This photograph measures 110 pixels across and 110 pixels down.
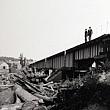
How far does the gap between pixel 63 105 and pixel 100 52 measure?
6.32 meters

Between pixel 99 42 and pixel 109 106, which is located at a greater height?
pixel 99 42

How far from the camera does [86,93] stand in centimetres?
775

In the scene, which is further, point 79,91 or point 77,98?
point 79,91

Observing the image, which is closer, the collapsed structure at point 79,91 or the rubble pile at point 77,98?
the rubble pile at point 77,98

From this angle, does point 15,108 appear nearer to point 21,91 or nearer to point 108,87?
point 21,91

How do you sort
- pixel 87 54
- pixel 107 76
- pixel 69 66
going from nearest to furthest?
pixel 107 76
pixel 87 54
pixel 69 66

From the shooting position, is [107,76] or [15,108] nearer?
[107,76]

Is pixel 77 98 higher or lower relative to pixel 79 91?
lower

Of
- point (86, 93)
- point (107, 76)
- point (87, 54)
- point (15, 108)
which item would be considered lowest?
point (15, 108)

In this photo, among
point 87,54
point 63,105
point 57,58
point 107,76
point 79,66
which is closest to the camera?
point 107,76

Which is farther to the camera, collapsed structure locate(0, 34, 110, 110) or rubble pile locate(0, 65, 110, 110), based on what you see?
collapsed structure locate(0, 34, 110, 110)

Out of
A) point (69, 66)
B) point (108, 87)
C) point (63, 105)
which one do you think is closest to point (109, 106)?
point (108, 87)

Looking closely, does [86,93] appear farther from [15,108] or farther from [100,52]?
[100,52]

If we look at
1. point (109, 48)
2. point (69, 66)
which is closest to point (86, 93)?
point (109, 48)
